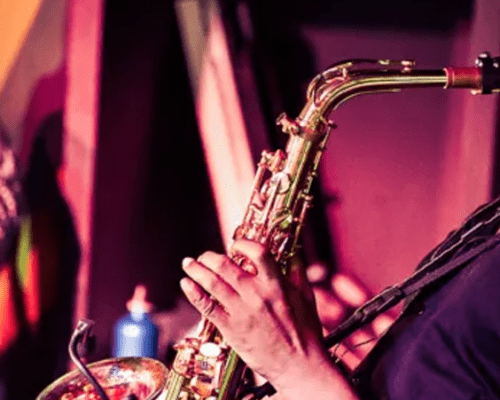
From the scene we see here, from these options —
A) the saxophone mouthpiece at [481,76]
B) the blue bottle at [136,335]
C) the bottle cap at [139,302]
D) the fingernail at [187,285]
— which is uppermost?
the saxophone mouthpiece at [481,76]

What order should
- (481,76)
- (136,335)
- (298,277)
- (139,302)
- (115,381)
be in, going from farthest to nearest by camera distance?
1. (139,302)
2. (136,335)
3. (115,381)
4. (298,277)
5. (481,76)

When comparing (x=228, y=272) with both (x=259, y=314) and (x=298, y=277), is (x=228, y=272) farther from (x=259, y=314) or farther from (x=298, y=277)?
(x=298, y=277)

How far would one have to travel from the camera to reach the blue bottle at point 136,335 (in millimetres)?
3174

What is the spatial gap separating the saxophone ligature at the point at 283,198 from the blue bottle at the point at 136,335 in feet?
3.88

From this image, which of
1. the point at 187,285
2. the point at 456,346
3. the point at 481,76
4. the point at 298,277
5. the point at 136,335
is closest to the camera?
the point at 456,346

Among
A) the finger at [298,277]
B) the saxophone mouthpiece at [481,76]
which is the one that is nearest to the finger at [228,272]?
the finger at [298,277]

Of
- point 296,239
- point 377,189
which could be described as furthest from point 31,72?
point 296,239

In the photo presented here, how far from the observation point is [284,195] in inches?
77.9

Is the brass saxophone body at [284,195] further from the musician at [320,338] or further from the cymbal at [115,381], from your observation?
the musician at [320,338]

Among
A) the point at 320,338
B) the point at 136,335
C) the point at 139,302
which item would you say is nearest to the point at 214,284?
the point at 320,338

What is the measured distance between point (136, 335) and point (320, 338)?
1.62m

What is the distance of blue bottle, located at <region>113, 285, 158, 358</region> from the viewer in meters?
3.17

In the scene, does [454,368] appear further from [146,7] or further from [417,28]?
[146,7]

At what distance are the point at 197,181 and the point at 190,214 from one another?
15cm
